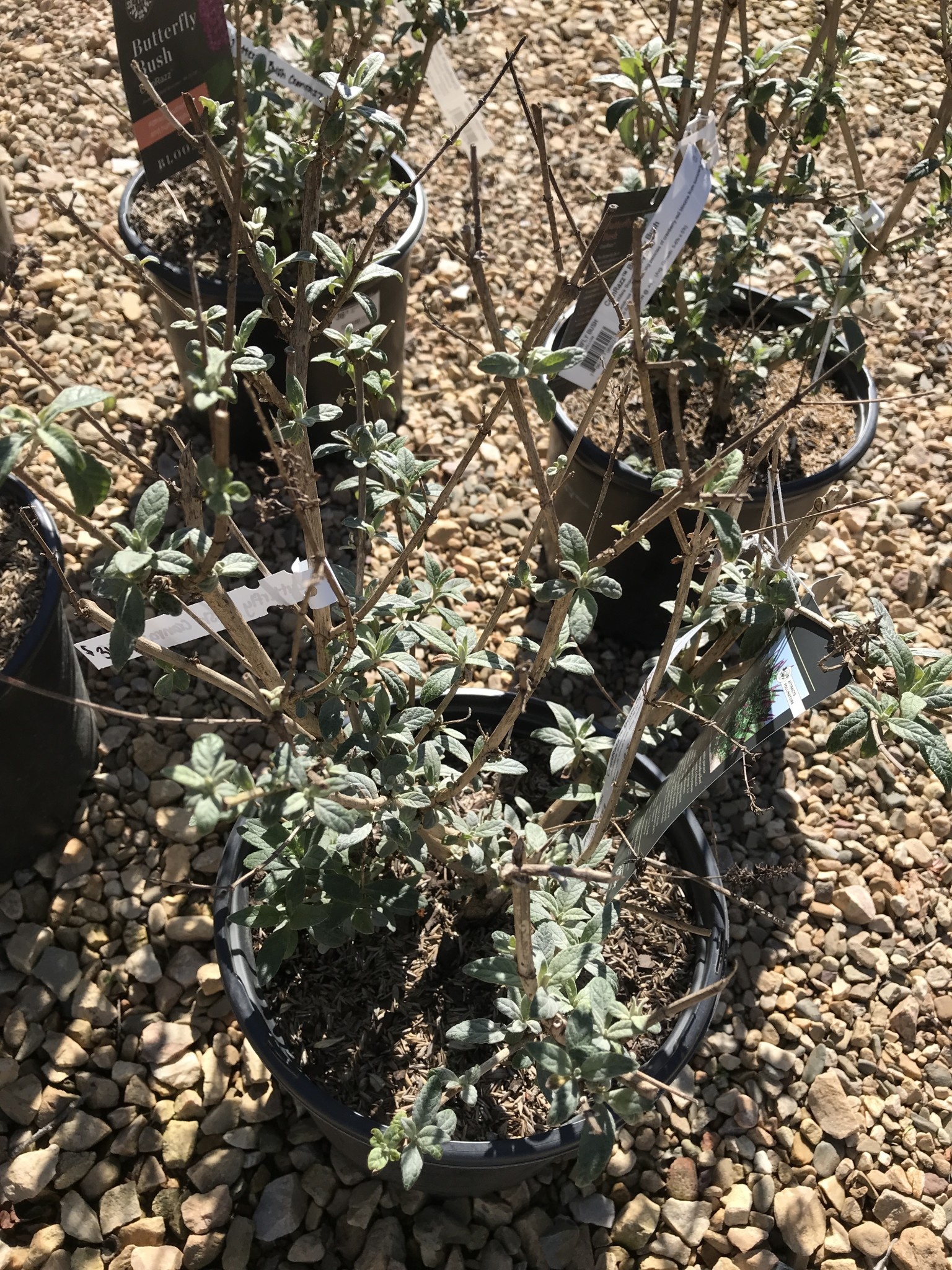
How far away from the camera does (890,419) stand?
2.94 m

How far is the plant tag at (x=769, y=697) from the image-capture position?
4.07ft

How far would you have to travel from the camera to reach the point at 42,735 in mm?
1920

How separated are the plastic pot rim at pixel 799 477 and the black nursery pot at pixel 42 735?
104 cm

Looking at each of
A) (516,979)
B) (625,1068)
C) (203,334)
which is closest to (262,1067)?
(516,979)

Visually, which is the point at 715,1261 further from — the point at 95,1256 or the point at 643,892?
the point at 95,1256

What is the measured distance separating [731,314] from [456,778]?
1.66m

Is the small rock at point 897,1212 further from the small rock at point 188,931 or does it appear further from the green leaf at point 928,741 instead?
the small rock at point 188,931

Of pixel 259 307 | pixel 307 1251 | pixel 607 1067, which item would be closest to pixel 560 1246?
pixel 307 1251

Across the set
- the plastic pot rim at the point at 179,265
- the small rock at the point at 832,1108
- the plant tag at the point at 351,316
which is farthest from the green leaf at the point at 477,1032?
the plastic pot rim at the point at 179,265

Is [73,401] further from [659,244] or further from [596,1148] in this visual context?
[659,244]

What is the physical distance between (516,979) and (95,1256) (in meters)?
0.93

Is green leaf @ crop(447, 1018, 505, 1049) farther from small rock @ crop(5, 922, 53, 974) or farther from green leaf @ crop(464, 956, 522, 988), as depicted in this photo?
small rock @ crop(5, 922, 53, 974)

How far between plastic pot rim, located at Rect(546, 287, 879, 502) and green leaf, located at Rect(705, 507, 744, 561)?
0.89 metres

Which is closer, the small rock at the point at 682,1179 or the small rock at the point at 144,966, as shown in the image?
the small rock at the point at 682,1179
